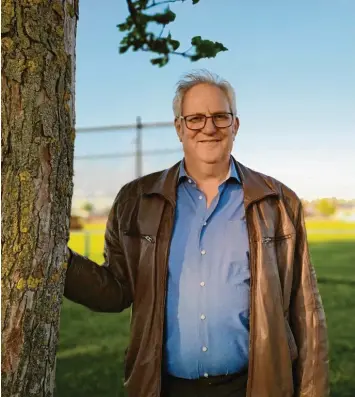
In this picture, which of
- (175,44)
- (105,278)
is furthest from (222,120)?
(175,44)

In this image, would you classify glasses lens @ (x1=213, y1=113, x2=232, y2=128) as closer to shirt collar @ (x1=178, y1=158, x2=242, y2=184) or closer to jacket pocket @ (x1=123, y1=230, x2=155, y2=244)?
shirt collar @ (x1=178, y1=158, x2=242, y2=184)

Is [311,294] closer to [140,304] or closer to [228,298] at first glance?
[228,298]

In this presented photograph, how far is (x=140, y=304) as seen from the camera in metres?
1.89

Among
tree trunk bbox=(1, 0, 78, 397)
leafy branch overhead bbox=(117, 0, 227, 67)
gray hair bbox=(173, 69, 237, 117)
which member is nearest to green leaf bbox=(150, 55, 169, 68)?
leafy branch overhead bbox=(117, 0, 227, 67)

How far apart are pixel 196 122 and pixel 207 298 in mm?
577

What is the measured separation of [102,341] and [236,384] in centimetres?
417

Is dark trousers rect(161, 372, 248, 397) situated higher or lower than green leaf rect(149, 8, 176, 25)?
lower

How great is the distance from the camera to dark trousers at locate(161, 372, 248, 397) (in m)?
1.84

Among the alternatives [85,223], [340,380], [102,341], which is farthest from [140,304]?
[85,223]

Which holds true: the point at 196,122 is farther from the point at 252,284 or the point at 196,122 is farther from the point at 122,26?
the point at 122,26

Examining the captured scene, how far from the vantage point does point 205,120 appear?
191 cm

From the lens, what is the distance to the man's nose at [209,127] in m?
1.89

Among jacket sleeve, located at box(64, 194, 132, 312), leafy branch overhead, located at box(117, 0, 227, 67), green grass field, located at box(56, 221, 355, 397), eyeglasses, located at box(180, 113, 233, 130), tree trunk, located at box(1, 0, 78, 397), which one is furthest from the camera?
green grass field, located at box(56, 221, 355, 397)

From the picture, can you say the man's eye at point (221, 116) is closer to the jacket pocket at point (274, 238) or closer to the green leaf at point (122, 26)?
the jacket pocket at point (274, 238)
